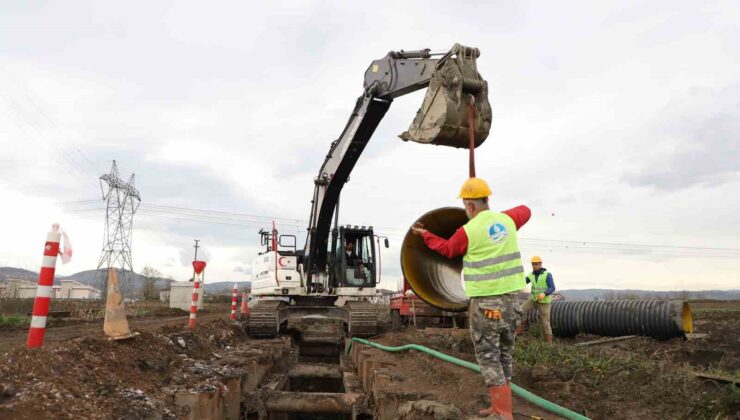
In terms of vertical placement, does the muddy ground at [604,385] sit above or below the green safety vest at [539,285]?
below

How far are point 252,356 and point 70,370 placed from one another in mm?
3522

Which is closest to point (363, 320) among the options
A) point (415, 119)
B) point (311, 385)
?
point (311, 385)

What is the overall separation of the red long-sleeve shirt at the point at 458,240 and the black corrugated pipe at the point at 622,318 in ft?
22.3

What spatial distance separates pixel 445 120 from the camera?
5.68 m

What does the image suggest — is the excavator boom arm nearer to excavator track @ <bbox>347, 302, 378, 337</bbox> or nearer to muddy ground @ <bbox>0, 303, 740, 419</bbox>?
excavator track @ <bbox>347, 302, 378, 337</bbox>

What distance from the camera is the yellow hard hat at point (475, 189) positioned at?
12.7ft

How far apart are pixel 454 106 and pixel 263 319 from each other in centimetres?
638

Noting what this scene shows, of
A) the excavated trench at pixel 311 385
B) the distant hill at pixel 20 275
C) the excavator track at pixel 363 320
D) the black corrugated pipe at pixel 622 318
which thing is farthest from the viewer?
the distant hill at pixel 20 275

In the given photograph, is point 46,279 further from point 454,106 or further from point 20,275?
point 20,275

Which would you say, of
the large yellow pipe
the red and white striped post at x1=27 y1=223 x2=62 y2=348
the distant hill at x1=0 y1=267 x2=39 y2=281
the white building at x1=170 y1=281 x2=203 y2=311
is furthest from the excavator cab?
the distant hill at x1=0 y1=267 x2=39 y2=281

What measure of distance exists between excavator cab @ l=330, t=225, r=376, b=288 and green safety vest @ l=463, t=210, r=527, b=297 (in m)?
7.67

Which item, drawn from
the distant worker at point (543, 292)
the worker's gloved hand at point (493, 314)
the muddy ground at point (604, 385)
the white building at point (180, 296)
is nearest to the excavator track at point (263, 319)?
the muddy ground at point (604, 385)

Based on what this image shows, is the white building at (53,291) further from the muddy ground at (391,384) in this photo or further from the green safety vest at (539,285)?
the green safety vest at (539,285)

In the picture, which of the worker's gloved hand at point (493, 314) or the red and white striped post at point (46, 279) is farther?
the red and white striped post at point (46, 279)
